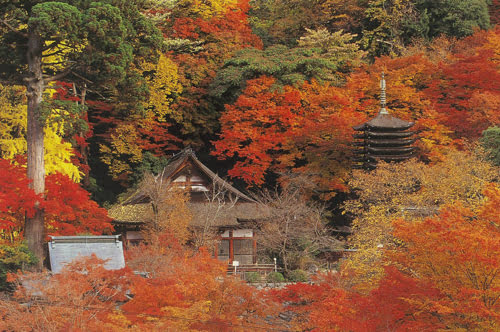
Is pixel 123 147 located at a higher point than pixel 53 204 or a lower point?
higher

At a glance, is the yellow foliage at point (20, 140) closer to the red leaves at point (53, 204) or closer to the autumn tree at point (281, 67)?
the red leaves at point (53, 204)

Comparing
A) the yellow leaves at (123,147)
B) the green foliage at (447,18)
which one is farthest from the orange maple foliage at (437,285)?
the green foliage at (447,18)

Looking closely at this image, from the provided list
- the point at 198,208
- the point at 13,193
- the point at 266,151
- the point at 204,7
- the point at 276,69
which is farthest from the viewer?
the point at 204,7

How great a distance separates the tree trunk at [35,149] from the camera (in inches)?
955

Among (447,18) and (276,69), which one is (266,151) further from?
(447,18)

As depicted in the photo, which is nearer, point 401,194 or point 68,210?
point 68,210

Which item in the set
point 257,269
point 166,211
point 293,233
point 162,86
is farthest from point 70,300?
point 162,86

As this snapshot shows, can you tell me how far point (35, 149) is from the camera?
2439cm

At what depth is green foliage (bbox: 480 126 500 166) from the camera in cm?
2903

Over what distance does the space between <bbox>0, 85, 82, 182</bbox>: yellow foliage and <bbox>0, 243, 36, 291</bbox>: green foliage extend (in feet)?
11.9

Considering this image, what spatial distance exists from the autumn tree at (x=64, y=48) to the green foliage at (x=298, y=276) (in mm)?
9317

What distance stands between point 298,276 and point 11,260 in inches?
419

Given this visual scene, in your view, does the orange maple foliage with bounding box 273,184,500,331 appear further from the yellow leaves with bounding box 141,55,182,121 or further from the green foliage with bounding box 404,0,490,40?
the green foliage with bounding box 404,0,490,40

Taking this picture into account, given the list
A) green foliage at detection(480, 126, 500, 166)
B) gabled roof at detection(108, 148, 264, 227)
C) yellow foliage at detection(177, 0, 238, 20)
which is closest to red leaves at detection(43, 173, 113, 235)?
gabled roof at detection(108, 148, 264, 227)
